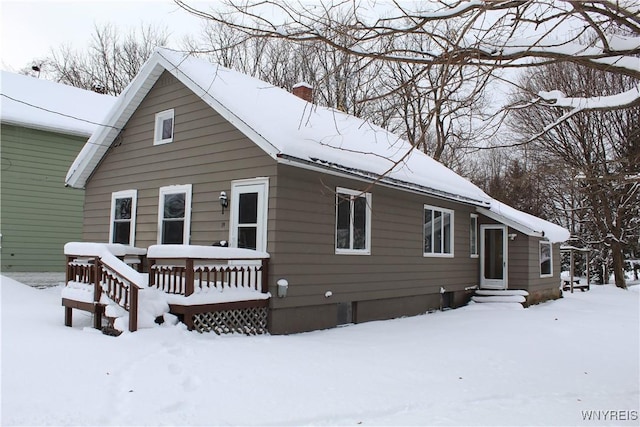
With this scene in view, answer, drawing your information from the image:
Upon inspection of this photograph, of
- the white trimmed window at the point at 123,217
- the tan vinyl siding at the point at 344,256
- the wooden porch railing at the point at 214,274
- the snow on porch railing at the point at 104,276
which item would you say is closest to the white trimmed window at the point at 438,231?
the tan vinyl siding at the point at 344,256

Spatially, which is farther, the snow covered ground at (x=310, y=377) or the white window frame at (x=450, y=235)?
the white window frame at (x=450, y=235)

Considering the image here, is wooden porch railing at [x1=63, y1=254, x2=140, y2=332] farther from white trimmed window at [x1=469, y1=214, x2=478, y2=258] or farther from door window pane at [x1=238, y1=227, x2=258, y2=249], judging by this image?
white trimmed window at [x1=469, y1=214, x2=478, y2=258]

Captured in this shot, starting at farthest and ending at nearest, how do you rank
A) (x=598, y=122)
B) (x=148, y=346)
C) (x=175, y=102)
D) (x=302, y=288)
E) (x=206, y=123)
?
(x=598, y=122), (x=175, y=102), (x=206, y=123), (x=302, y=288), (x=148, y=346)

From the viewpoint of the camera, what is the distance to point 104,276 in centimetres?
839

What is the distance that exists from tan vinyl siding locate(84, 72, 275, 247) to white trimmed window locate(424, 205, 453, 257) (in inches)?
234

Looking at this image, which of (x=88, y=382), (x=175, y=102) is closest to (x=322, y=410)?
(x=88, y=382)

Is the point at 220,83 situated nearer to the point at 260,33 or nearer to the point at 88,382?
the point at 260,33

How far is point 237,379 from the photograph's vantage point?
588 centimetres

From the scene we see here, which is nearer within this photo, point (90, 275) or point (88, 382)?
point (88, 382)

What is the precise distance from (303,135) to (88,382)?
234 inches

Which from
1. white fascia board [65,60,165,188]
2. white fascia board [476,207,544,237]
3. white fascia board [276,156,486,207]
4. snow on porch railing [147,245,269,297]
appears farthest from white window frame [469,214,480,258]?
white fascia board [65,60,165,188]

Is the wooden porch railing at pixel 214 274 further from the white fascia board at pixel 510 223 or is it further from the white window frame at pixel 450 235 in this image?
the white fascia board at pixel 510 223

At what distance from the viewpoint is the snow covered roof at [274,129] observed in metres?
9.01

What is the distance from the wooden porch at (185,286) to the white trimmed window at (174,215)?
1555 mm
